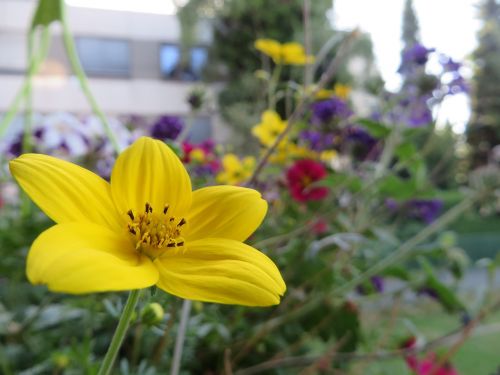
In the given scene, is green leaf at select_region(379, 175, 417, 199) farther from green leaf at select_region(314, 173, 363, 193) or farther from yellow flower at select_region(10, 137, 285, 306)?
yellow flower at select_region(10, 137, 285, 306)

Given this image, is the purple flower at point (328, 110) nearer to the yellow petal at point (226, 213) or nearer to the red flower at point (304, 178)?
the red flower at point (304, 178)

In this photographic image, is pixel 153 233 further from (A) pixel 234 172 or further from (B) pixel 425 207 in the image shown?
(B) pixel 425 207

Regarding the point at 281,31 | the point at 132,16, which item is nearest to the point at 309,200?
the point at 281,31

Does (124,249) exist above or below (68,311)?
above

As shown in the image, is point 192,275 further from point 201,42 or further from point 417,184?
point 201,42

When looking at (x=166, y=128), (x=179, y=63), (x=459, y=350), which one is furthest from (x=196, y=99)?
(x=179, y=63)

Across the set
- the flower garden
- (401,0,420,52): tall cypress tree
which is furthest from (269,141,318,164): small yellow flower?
(401,0,420,52): tall cypress tree

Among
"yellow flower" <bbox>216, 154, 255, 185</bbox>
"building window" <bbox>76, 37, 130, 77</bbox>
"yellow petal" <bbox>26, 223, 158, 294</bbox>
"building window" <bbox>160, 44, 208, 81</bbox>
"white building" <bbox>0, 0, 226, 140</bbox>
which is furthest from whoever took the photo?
"building window" <bbox>160, 44, 208, 81</bbox>
